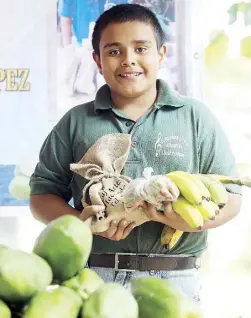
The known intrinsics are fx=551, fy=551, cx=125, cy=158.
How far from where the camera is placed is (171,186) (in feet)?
3.91

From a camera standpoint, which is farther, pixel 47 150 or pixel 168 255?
pixel 47 150

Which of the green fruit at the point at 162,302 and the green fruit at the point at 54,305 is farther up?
the green fruit at the point at 54,305

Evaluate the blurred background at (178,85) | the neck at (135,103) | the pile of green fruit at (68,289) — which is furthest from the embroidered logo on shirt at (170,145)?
the pile of green fruit at (68,289)

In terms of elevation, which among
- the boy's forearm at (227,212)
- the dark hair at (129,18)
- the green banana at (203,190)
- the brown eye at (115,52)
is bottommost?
the boy's forearm at (227,212)

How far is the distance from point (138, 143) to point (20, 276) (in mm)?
812

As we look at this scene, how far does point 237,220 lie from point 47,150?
72 centimetres

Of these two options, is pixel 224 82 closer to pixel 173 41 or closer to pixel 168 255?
pixel 173 41

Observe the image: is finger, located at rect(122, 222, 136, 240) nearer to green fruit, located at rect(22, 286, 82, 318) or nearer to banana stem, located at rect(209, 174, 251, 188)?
banana stem, located at rect(209, 174, 251, 188)

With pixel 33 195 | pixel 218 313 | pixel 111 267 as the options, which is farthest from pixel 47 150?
pixel 218 313

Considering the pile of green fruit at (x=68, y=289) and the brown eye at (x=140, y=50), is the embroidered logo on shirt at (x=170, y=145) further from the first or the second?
the pile of green fruit at (x=68, y=289)

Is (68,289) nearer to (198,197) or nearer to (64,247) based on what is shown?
(64,247)

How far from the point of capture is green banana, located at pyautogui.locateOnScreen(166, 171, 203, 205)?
118 cm

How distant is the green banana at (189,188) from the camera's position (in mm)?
1183

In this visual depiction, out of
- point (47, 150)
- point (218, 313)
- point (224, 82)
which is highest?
point (224, 82)
